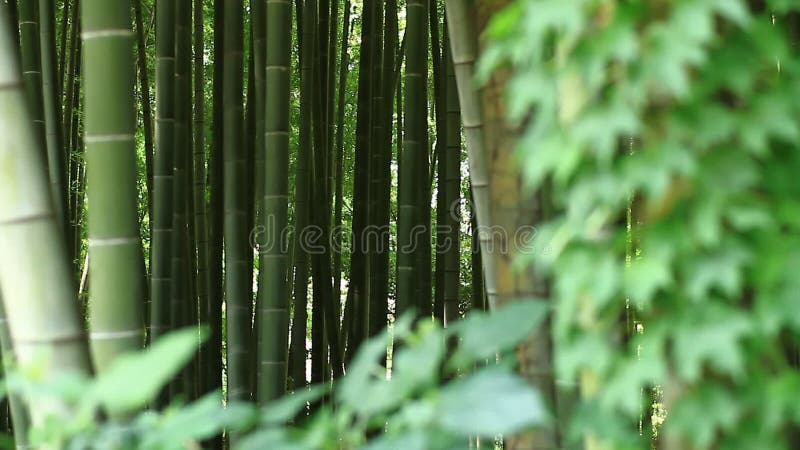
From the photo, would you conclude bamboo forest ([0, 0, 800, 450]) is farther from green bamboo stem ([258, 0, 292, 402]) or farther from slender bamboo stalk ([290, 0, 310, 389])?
slender bamboo stalk ([290, 0, 310, 389])

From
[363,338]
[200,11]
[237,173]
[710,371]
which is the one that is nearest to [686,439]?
[710,371]

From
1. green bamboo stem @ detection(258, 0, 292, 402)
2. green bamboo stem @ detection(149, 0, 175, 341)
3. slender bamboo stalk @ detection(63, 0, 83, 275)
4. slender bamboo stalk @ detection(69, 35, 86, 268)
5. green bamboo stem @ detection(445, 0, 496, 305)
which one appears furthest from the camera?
slender bamboo stalk @ detection(69, 35, 86, 268)

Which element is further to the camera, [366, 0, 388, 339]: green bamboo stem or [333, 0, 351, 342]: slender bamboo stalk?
[333, 0, 351, 342]: slender bamboo stalk

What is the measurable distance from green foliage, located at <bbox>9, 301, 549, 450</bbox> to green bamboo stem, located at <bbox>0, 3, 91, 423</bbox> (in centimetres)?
34

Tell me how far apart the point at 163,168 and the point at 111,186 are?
227 cm

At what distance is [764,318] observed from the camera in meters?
0.88

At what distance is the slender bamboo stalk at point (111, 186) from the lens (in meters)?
1.52

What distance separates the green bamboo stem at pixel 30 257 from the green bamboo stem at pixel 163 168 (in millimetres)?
2317

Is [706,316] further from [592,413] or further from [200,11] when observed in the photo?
[200,11]

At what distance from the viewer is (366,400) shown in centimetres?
94

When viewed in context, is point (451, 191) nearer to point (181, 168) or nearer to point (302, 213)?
point (302, 213)

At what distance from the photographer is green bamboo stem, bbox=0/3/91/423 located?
137 centimetres

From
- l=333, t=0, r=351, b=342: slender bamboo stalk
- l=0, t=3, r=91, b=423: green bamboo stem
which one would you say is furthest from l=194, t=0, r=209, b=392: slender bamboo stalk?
l=0, t=3, r=91, b=423: green bamboo stem

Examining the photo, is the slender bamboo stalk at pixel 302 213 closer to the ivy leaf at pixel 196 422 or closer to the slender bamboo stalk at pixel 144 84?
the slender bamboo stalk at pixel 144 84
